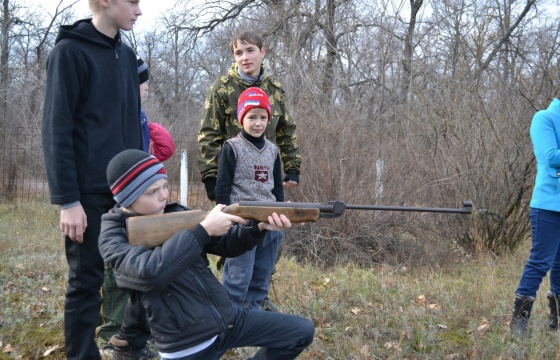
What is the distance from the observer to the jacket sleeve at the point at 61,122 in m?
2.66

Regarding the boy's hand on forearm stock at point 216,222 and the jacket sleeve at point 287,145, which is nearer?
the boy's hand on forearm stock at point 216,222

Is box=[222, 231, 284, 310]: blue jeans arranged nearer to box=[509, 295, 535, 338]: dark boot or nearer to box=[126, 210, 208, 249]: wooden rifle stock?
Answer: box=[126, 210, 208, 249]: wooden rifle stock

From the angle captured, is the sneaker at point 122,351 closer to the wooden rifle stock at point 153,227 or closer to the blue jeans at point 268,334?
the blue jeans at point 268,334

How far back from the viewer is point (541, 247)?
3.76 metres

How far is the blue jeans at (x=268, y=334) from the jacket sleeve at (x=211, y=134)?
4.95 feet

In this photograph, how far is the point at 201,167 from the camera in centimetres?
383

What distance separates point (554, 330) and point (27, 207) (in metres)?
10.1

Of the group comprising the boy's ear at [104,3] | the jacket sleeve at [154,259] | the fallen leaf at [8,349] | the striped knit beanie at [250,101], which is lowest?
the fallen leaf at [8,349]

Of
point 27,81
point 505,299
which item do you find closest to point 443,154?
point 505,299

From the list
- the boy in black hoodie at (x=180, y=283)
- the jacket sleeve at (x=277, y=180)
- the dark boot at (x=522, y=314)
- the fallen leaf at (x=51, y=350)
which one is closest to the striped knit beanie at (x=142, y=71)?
the jacket sleeve at (x=277, y=180)

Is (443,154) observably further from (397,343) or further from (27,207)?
(27,207)

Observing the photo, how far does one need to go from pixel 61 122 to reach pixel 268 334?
4.93ft

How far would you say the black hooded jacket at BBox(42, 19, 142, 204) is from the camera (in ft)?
8.80

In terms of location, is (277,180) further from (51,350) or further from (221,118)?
(51,350)
